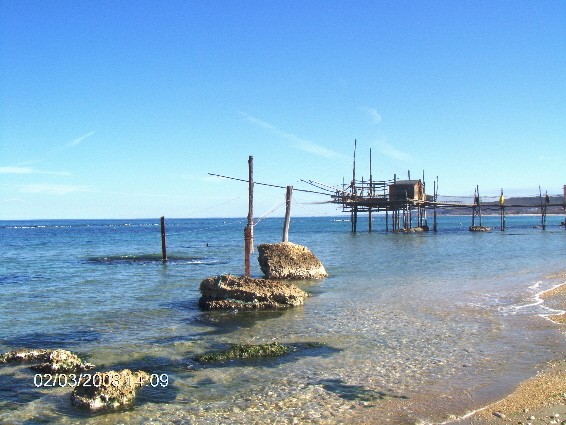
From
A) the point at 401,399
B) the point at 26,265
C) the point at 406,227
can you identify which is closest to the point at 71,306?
the point at 401,399

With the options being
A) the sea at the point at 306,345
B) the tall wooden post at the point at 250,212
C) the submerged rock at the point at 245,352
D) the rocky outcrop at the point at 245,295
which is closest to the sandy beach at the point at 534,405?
the sea at the point at 306,345

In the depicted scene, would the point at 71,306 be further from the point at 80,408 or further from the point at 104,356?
the point at 80,408

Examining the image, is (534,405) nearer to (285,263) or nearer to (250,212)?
(285,263)

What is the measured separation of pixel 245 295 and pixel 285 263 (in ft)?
21.4

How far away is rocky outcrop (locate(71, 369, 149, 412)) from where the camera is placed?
7.56 m

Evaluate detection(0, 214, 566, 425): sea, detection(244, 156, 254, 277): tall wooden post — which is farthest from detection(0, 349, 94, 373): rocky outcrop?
detection(244, 156, 254, 277): tall wooden post

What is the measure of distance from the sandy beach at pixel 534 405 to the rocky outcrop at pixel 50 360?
6618 millimetres

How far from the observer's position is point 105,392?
7.69 meters

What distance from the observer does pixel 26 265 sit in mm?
31562

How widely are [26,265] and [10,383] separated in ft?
83.6
